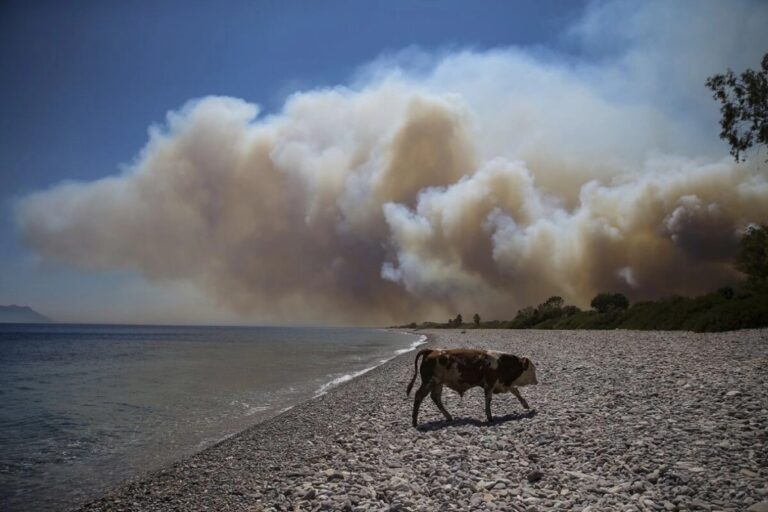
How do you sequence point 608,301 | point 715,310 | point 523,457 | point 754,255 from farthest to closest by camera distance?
point 608,301, point 754,255, point 715,310, point 523,457

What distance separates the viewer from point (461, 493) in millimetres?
6941

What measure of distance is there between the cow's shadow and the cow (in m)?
0.23

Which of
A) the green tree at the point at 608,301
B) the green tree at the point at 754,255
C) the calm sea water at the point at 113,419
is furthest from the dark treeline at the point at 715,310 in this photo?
the calm sea water at the point at 113,419

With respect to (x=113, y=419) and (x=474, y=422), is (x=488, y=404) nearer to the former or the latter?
(x=474, y=422)

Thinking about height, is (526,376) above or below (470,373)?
below

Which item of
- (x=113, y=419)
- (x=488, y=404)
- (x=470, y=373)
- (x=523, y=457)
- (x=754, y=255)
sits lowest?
(x=113, y=419)

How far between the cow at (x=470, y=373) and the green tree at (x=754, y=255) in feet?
147

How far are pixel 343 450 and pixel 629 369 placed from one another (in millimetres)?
11880

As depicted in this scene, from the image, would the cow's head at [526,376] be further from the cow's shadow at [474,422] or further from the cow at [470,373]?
the cow's shadow at [474,422]

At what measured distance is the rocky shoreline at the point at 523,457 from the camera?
641 centimetres

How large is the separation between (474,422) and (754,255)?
50534 mm

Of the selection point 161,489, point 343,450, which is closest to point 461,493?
point 343,450

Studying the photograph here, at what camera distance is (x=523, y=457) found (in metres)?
8.28

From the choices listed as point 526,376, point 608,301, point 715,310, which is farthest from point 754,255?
point 526,376
